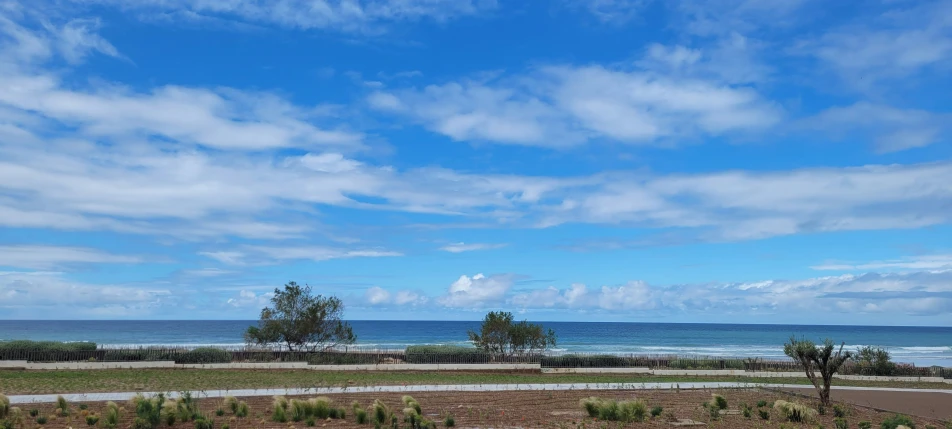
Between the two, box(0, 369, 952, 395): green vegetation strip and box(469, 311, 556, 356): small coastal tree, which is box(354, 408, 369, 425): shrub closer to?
box(0, 369, 952, 395): green vegetation strip

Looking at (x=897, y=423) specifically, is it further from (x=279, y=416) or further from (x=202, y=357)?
(x=202, y=357)

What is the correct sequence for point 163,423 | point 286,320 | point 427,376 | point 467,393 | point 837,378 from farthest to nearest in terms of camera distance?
point 286,320
point 837,378
point 427,376
point 467,393
point 163,423

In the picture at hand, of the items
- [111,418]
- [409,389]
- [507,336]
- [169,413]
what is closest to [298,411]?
[169,413]

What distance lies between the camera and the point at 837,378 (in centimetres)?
3089

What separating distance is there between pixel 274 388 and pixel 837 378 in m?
24.2

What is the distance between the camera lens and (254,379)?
78.9 feet

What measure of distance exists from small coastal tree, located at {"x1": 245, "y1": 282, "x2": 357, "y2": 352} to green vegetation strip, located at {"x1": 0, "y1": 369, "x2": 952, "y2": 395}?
28.9 feet

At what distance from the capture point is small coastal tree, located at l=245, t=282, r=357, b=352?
1481 inches

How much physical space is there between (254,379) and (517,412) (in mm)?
11828

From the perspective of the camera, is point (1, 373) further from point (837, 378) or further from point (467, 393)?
point (837, 378)

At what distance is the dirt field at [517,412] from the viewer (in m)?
13.5

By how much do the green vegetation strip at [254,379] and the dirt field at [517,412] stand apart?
4822 millimetres

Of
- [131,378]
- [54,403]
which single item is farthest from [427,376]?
[54,403]

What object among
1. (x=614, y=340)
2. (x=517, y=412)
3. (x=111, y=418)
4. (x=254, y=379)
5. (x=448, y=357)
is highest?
(x=111, y=418)
